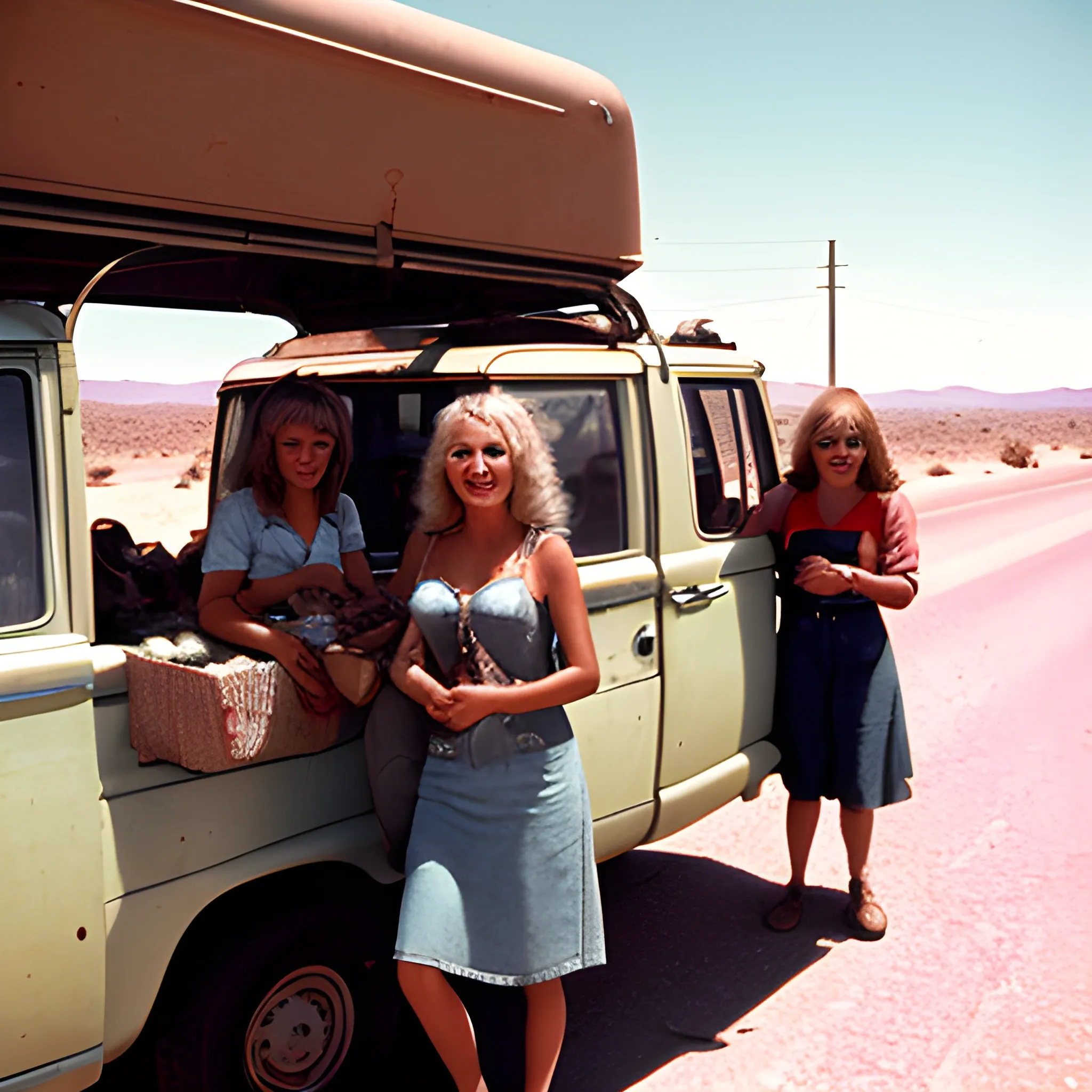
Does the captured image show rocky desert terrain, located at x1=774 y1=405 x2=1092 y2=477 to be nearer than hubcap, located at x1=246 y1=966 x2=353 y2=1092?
No

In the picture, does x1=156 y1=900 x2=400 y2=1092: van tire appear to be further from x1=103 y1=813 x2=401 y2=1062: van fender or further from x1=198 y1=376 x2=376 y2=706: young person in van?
x1=198 y1=376 x2=376 y2=706: young person in van

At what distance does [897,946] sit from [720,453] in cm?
208

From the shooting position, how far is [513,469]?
310cm

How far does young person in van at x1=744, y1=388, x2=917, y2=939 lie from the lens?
452 cm

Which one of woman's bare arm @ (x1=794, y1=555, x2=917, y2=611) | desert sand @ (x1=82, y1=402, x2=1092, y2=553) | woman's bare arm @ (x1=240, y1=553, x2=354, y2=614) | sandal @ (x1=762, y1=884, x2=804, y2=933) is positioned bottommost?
sandal @ (x1=762, y1=884, x2=804, y2=933)

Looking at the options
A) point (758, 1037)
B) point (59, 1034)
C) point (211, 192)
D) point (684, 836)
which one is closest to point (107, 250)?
point (211, 192)

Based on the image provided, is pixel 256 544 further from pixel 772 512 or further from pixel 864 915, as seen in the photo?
pixel 864 915

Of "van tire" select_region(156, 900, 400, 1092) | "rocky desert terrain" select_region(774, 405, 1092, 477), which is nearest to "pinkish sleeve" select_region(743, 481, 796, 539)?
"van tire" select_region(156, 900, 400, 1092)

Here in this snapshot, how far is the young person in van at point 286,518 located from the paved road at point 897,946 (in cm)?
188

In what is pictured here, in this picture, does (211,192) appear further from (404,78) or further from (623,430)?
(623,430)

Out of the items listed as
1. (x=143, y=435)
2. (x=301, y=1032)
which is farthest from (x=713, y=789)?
(x=143, y=435)

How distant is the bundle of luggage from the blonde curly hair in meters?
0.29

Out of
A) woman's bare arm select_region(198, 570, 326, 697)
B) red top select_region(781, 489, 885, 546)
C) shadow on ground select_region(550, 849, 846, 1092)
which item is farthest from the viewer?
red top select_region(781, 489, 885, 546)

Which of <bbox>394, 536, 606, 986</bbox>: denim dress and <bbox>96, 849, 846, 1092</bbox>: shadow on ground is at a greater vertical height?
<bbox>394, 536, 606, 986</bbox>: denim dress
